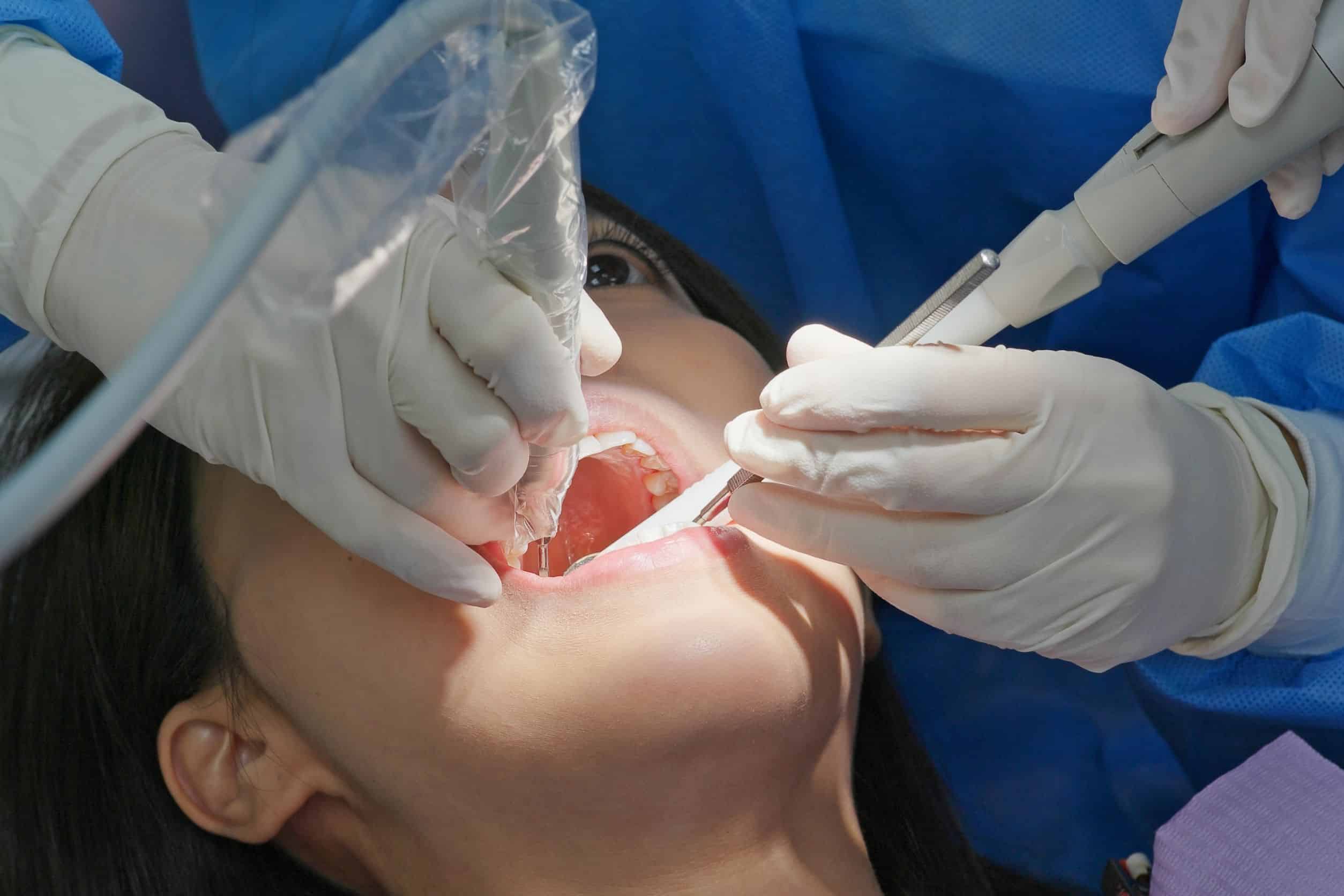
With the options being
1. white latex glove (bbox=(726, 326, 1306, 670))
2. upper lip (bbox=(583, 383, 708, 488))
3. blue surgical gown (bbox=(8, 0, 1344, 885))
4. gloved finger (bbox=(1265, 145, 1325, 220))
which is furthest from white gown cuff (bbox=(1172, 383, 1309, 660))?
upper lip (bbox=(583, 383, 708, 488))

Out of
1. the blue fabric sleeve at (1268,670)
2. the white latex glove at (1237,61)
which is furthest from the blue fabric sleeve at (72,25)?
the blue fabric sleeve at (1268,670)

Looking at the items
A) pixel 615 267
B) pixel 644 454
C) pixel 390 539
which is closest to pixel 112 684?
pixel 390 539

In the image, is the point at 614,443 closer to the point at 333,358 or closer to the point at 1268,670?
the point at 333,358

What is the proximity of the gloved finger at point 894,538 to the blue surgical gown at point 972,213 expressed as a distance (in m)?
0.57

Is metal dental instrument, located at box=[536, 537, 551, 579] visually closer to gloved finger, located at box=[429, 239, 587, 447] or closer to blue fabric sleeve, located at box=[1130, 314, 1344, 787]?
gloved finger, located at box=[429, 239, 587, 447]

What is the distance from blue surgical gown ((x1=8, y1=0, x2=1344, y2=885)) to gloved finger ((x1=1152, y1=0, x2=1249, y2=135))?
1.06 feet

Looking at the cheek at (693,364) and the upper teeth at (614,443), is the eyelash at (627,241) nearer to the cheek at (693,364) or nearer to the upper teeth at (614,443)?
the cheek at (693,364)

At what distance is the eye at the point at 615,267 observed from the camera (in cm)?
168

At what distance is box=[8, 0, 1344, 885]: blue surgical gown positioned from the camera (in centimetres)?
152

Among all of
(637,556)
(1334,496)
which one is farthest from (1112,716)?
(637,556)

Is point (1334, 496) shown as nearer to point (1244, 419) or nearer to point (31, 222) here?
point (1244, 419)

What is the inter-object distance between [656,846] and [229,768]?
0.50 metres

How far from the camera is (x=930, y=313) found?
1186 mm

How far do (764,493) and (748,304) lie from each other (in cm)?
60
